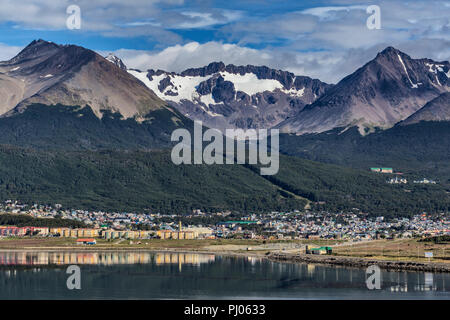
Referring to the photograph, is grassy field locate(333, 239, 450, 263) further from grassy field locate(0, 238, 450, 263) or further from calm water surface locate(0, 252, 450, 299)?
calm water surface locate(0, 252, 450, 299)

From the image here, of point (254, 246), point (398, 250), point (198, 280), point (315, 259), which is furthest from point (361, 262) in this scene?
point (254, 246)

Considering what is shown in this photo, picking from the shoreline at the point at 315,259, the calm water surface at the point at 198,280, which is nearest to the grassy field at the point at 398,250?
the shoreline at the point at 315,259

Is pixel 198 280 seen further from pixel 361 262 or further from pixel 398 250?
pixel 398 250

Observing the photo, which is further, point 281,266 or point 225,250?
point 225,250

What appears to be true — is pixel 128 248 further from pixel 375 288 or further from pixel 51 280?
pixel 375 288

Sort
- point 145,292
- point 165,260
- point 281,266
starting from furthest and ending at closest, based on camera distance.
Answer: point 165,260 → point 281,266 → point 145,292

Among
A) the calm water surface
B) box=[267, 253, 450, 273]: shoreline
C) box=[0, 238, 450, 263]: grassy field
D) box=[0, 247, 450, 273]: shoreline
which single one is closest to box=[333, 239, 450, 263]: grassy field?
box=[0, 238, 450, 263]: grassy field
